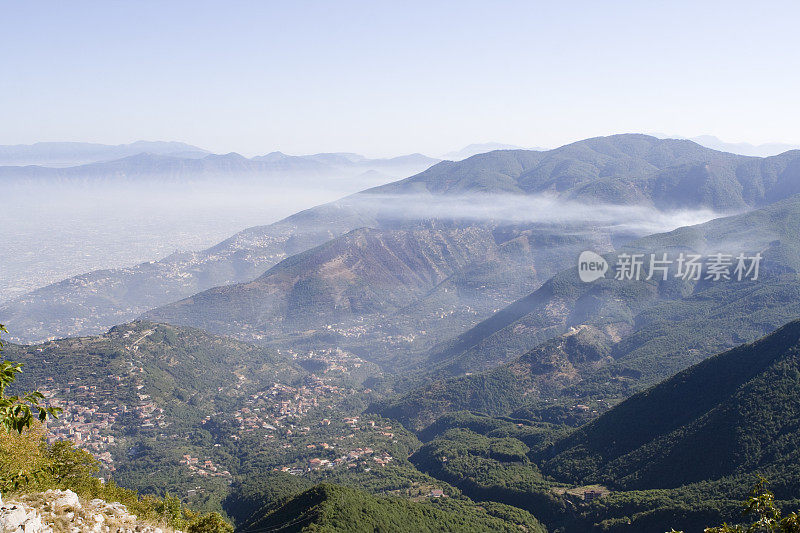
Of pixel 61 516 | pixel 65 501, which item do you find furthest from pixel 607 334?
pixel 61 516

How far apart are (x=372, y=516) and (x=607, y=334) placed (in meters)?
108

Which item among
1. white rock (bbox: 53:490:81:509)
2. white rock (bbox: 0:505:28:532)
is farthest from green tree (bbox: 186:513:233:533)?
white rock (bbox: 0:505:28:532)

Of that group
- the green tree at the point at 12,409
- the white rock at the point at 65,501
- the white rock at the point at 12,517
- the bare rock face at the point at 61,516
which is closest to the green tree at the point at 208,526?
the bare rock face at the point at 61,516

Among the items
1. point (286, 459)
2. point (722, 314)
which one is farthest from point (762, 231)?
point (286, 459)

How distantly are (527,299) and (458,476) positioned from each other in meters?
113

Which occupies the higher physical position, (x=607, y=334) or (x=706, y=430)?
(x=706, y=430)

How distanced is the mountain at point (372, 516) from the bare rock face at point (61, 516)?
29936mm

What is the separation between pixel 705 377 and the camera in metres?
84.4

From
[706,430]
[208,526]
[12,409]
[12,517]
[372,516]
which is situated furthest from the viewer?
[706,430]

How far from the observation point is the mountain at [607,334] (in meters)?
120

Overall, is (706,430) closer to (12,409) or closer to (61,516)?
(61,516)
